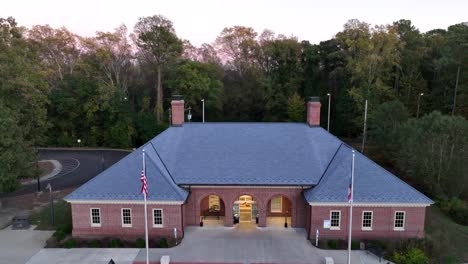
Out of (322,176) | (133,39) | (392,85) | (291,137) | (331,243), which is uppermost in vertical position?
(133,39)

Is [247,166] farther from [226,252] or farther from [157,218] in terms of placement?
[157,218]

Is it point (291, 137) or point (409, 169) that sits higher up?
point (291, 137)

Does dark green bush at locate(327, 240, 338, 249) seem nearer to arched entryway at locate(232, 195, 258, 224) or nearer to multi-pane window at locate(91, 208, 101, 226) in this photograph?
arched entryway at locate(232, 195, 258, 224)

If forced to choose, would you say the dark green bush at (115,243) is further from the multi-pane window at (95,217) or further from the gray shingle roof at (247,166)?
the gray shingle roof at (247,166)

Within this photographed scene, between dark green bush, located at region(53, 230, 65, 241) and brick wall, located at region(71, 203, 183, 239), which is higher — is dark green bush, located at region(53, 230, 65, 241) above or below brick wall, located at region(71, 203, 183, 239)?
below

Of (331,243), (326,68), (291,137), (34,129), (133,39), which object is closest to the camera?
(331,243)

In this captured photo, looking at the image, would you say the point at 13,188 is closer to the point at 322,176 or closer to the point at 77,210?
the point at 77,210

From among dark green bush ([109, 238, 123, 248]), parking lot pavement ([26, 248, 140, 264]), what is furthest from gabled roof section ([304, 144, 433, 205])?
dark green bush ([109, 238, 123, 248])

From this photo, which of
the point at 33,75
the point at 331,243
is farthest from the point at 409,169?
the point at 33,75
